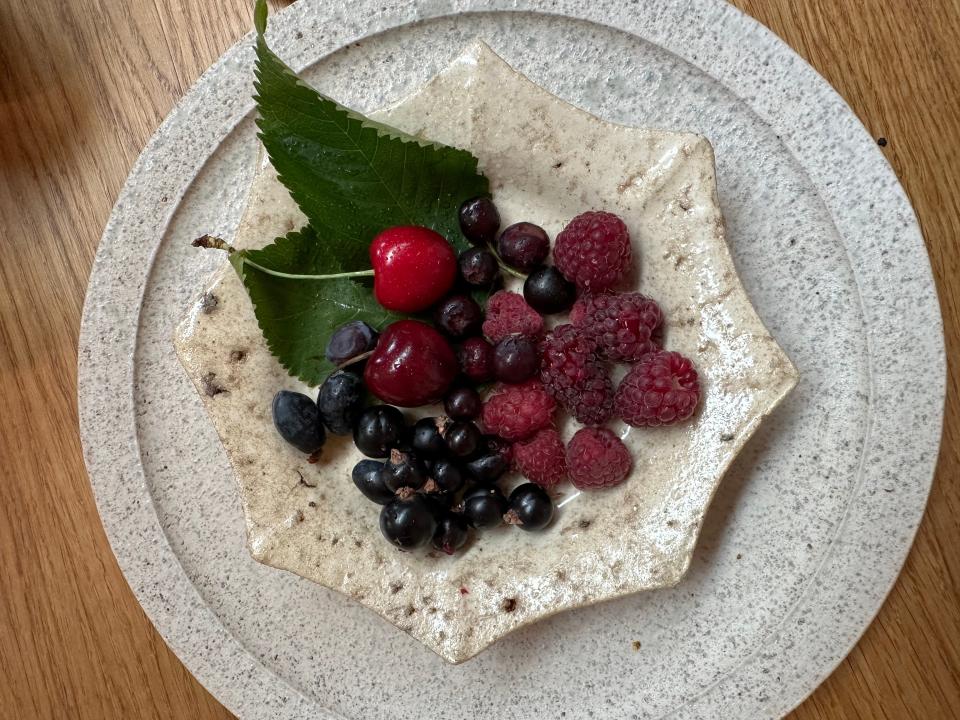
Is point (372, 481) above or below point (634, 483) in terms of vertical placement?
below

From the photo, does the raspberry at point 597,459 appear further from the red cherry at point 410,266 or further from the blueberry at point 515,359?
the red cherry at point 410,266

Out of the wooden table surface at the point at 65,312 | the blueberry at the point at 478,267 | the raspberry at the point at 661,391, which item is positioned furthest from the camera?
the wooden table surface at the point at 65,312

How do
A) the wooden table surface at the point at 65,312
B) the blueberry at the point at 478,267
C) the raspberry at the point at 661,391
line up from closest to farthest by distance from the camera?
the raspberry at the point at 661,391 → the blueberry at the point at 478,267 → the wooden table surface at the point at 65,312

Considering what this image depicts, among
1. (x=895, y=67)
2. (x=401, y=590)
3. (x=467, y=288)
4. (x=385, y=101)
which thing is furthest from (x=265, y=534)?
(x=895, y=67)

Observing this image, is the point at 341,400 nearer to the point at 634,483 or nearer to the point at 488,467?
the point at 488,467

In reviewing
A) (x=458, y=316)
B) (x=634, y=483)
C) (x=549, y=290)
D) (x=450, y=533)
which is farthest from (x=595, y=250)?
(x=450, y=533)

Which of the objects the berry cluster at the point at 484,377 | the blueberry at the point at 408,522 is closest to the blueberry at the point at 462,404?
the berry cluster at the point at 484,377
